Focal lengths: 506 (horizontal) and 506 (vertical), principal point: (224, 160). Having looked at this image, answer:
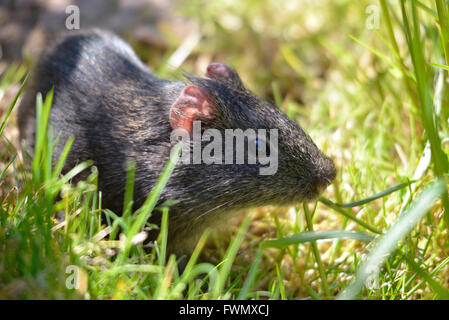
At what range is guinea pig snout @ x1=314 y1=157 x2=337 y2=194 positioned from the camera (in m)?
4.12

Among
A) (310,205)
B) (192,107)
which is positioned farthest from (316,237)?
(310,205)

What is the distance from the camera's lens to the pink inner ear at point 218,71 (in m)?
4.62

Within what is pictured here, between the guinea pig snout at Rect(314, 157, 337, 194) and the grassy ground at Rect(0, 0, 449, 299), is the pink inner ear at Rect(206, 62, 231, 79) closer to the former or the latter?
the grassy ground at Rect(0, 0, 449, 299)

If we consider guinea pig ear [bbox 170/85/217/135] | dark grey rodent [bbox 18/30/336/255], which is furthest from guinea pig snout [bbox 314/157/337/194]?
guinea pig ear [bbox 170/85/217/135]

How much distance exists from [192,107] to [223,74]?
2.24 ft

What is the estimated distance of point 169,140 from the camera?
423cm

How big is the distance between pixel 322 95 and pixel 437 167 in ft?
11.5

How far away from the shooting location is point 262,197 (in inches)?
162

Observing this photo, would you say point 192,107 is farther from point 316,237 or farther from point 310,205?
point 310,205

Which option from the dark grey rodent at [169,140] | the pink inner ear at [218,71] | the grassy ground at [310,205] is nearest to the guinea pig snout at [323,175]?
the dark grey rodent at [169,140]
